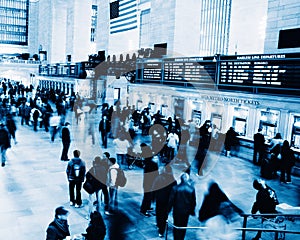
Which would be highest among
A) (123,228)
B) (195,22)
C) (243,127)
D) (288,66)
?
(195,22)

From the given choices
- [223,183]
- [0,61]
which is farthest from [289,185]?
[0,61]

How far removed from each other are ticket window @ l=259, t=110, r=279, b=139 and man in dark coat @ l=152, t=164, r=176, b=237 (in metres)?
6.85

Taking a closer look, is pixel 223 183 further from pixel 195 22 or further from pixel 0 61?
pixel 0 61

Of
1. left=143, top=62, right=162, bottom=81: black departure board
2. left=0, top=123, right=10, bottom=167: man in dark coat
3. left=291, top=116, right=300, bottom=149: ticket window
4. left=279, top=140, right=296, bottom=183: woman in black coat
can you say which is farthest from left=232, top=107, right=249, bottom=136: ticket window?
left=0, top=123, right=10, bottom=167: man in dark coat

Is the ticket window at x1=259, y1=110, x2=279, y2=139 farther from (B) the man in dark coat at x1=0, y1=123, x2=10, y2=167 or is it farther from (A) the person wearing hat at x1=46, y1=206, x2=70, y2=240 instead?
(A) the person wearing hat at x1=46, y1=206, x2=70, y2=240

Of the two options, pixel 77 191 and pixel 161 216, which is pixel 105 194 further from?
pixel 161 216

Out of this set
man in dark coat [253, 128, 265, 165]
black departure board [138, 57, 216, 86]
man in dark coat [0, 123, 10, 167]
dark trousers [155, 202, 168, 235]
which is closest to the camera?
dark trousers [155, 202, 168, 235]

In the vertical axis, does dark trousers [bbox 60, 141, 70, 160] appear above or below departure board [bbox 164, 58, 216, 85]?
below

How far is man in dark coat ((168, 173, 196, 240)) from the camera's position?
18.9 ft

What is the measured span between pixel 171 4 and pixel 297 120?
1279 cm

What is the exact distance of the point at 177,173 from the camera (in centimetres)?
1025

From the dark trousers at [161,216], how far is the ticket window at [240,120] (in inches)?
302

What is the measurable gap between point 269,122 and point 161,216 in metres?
7.31

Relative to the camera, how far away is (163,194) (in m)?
6.45
